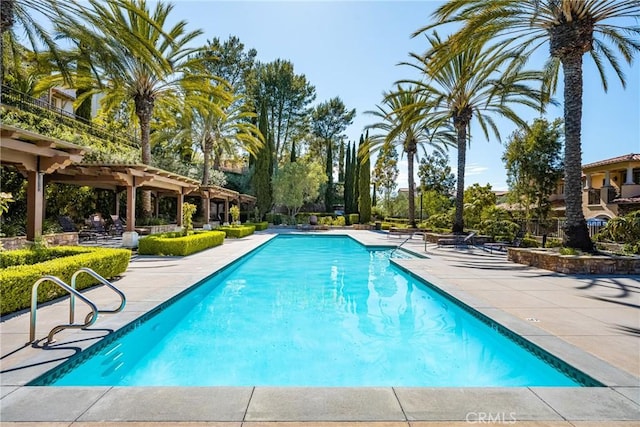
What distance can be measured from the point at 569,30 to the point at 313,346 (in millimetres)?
10708

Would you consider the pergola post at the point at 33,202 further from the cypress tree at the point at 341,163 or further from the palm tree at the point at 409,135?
the cypress tree at the point at 341,163

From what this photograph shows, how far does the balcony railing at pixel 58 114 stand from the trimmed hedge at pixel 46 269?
1214 centimetres

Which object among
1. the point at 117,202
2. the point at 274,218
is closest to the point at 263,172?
the point at 274,218

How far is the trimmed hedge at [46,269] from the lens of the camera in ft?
16.7

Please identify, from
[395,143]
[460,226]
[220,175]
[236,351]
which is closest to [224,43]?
[220,175]

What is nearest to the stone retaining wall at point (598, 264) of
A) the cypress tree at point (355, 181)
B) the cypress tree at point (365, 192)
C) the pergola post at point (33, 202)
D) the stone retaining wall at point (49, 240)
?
the pergola post at point (33, 202)

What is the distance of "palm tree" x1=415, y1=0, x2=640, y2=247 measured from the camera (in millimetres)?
9859

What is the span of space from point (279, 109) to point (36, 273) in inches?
1409

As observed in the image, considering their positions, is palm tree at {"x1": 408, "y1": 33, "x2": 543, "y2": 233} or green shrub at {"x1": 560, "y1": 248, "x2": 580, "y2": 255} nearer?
green shrub at {"x1": 560, "y1": 248, "x2": 580, "y2": 255}

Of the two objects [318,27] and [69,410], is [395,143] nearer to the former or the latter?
[318,27]

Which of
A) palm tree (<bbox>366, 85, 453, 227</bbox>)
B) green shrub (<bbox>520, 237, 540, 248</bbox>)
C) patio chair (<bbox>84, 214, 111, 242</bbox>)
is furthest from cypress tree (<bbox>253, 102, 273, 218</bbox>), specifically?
green shrub (<bbox>520, 237, 540, 248</bbox>)

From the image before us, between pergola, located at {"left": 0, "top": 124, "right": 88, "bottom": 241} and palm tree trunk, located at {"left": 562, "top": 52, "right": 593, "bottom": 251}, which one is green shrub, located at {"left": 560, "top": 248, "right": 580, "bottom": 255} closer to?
palm tree trunk, located at {"left": 562, "top": 52, "right": 593, "bottom": 251}

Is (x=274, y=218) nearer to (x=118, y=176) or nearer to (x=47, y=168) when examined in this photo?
(x=118, y=176)

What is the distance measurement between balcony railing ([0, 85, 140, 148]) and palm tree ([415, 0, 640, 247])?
57.5ft
